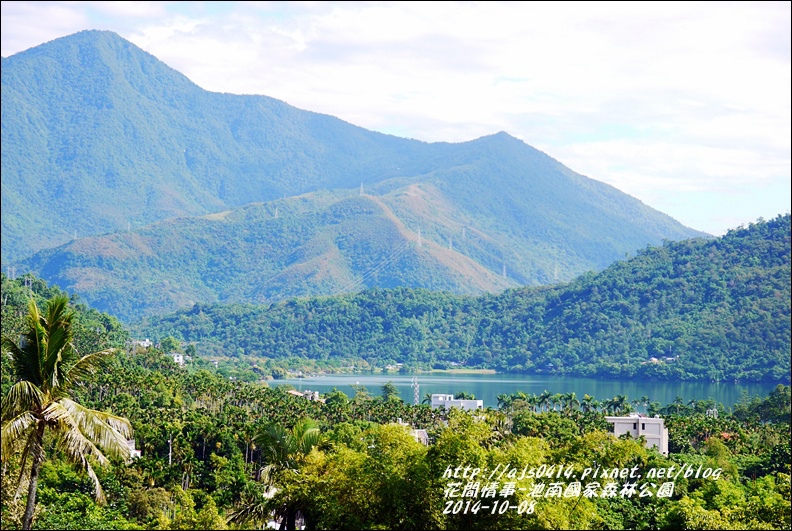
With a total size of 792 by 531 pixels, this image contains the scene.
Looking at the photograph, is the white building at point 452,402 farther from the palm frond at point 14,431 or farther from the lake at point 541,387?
the palm frond at point 14,431

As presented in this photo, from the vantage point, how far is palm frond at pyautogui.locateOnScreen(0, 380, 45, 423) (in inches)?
523

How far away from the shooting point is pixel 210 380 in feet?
204

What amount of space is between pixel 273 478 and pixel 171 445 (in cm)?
1721

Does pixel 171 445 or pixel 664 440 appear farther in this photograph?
pixel 664 440

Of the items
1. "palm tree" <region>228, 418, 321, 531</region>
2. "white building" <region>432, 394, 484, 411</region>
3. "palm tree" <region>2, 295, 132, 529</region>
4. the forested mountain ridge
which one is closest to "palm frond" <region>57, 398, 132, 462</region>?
"palm tree" <region>2, 295, 132, 529</region>

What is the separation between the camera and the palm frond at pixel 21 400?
13.3 metres

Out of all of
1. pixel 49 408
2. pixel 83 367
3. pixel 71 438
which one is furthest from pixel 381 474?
pixel 49 408

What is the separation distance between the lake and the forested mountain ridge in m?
5.09

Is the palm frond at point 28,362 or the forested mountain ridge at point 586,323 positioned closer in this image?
the palm frond at point 28,362

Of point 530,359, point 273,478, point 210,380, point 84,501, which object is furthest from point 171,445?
point 530,359

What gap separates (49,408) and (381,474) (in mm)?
5399

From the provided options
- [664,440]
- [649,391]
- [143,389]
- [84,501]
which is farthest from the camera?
[649,391]

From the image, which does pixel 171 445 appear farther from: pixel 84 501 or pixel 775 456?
pixel 775 456

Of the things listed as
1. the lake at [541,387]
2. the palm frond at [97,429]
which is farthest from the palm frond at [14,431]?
the lake at [541,387]
